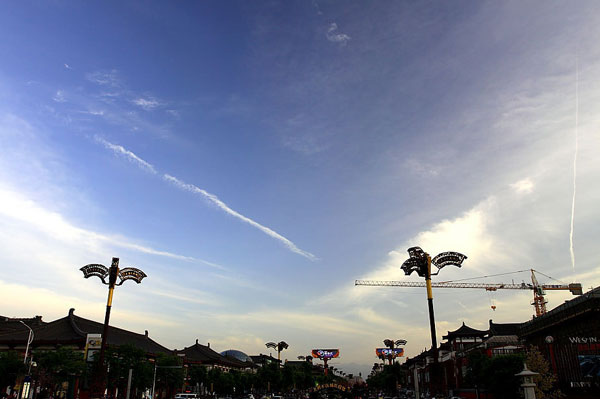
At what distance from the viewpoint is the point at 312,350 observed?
161 metres

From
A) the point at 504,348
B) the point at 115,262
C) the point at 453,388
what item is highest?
the point at 115,262

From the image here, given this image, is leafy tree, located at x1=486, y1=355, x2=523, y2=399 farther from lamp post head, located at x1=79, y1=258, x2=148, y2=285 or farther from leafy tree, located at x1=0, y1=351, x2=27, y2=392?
leafy tree, located at x1=0, y1=351, x2=27, y2=392

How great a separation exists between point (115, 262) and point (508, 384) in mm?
44217

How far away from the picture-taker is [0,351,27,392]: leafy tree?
53.0 meters

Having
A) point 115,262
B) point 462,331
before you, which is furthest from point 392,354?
point 115,262

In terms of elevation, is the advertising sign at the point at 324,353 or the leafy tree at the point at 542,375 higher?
the advertising sign at the point at 324,353

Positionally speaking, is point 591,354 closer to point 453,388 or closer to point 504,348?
point 504,348

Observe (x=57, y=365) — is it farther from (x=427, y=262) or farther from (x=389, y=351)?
(x=389, y=351)

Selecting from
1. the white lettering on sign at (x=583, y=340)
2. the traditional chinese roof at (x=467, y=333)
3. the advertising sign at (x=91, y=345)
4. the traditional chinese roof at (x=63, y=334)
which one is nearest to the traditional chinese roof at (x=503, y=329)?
the traditional chinese roof at (x=467, y=333)

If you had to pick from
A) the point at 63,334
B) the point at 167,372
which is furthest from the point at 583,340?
the point at 63,334

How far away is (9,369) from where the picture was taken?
176 ft

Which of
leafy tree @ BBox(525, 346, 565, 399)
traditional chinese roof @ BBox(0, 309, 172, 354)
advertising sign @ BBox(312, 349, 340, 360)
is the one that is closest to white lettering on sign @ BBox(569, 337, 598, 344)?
leafy tree @ BBox(525, 346, 565, 399)

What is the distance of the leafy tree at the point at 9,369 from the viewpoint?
53.0 meters

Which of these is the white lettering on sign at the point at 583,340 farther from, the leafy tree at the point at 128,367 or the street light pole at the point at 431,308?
the leafy tree at the point at 128,367
